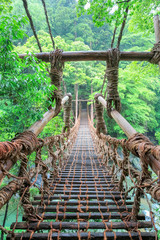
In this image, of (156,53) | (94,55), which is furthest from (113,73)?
(156,53)

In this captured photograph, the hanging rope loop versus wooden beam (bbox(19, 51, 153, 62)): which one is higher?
wooden beam (bbox(19, 51, 153, 62))

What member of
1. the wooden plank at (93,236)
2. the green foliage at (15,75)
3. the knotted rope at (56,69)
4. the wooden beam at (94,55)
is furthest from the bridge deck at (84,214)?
the wooden beam at (94,55)

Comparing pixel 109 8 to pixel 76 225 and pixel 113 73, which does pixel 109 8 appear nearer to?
pixel 113 73

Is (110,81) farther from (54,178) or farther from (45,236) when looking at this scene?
(45,236)

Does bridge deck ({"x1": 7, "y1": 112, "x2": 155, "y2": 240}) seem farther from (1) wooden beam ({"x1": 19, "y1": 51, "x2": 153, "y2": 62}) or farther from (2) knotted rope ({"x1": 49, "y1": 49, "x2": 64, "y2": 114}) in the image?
(1) wooden beam ({"x1": 19, "y1": 51, "x2": 153, "y2": 62})

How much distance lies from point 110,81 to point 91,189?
50.3 inches

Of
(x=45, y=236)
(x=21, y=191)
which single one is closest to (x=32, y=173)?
Result: (x=21, y=191)

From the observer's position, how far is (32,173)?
98 centimetres

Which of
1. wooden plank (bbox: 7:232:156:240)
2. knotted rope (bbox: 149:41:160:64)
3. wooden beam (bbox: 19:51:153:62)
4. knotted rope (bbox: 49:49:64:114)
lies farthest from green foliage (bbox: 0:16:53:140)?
knotted rope (bbox: 149:41:160:64)

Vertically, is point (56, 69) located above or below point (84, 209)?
above

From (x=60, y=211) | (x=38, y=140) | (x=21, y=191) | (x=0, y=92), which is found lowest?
(x=60, y=211)

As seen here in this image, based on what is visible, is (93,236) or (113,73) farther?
(113,73)

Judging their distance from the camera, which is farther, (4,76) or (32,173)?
(4,76)

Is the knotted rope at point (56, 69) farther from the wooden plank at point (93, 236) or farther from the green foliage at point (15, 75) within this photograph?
the wooden plank at point (93, 236)
